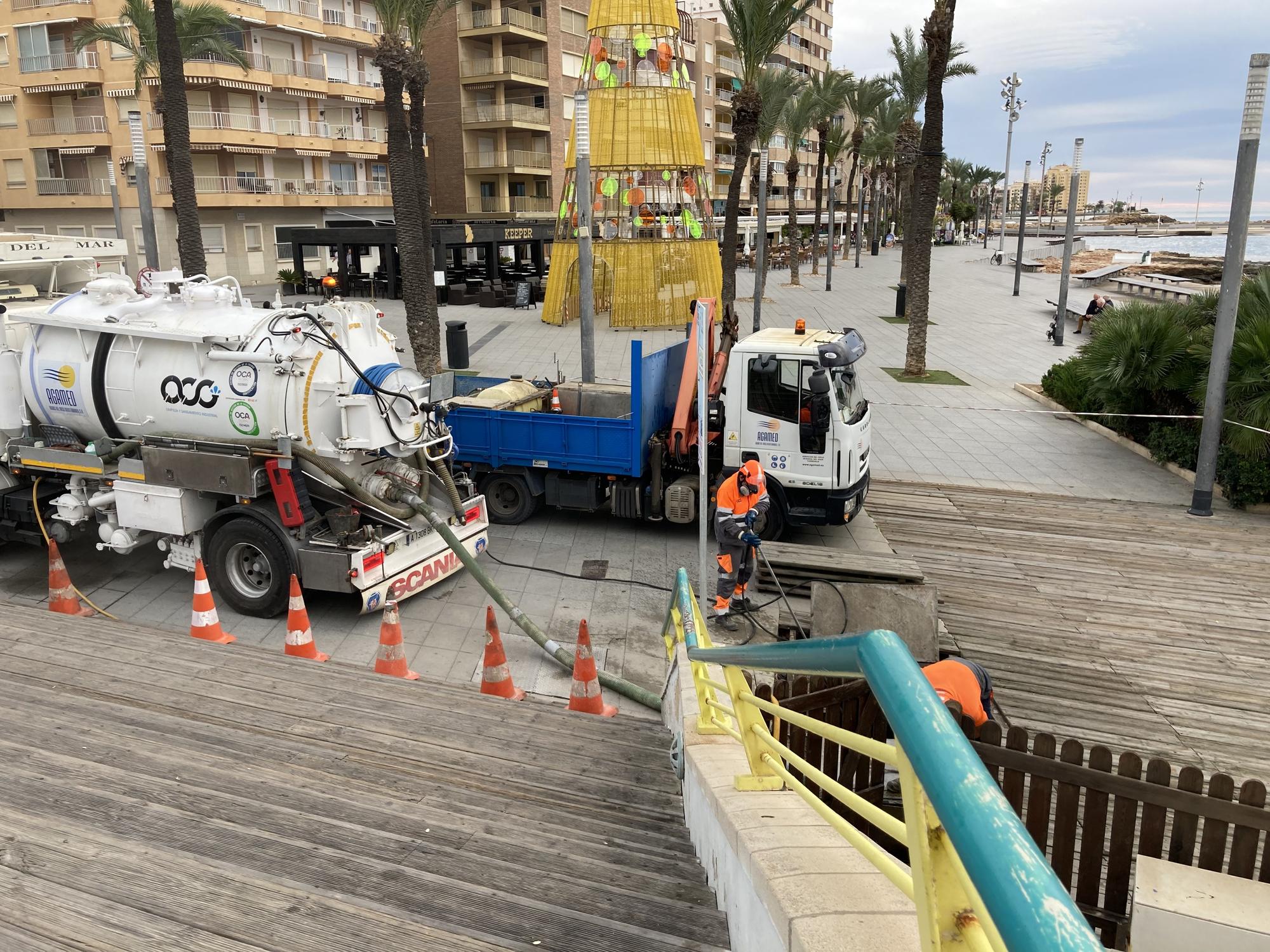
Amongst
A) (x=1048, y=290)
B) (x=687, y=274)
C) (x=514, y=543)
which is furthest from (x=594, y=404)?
(x=1048, y=290)

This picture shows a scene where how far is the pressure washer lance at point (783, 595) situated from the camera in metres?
8.79

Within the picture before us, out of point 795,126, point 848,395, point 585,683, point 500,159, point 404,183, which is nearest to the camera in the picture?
point 585,683

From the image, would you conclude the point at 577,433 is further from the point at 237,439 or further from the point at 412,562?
the point at 237,439

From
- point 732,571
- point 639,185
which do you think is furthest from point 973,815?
point 639,185

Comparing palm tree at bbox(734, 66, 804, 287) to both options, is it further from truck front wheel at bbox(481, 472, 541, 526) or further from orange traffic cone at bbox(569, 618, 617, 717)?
orange traffic cone at bbox(569, 618, 617, 717)

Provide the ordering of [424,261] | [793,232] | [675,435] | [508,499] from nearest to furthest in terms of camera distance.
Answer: [675,435]
[508,499]
[424,261]
[793,232]

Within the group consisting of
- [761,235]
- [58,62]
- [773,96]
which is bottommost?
[761,235]

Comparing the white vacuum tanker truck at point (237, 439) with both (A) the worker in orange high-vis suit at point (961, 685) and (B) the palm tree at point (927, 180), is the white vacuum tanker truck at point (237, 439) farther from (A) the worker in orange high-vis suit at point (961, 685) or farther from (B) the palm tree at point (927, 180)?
(B) the palm tree at point (927, 180)

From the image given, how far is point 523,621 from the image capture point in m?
8.98

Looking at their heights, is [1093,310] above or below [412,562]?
above

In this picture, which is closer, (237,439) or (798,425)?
(237,439)

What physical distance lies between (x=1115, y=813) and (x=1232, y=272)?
10.6m

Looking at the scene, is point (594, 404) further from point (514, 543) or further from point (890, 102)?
point (890, 102)

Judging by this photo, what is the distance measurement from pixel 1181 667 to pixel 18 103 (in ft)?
170
